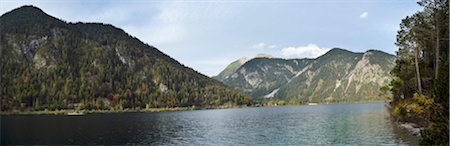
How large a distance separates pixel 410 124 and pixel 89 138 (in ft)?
211

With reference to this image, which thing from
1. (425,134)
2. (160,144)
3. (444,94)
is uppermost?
(444,94)

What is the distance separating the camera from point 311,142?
63.0m

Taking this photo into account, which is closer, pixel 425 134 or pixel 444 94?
pixel 425 134

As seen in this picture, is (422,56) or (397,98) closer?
(422,56)

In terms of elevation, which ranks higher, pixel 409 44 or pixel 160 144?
pixel 409 44

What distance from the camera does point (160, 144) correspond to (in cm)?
6788

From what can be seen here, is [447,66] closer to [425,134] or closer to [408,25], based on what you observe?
[425,134]

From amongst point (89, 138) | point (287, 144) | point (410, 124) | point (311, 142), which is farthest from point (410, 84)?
point (89, 138)

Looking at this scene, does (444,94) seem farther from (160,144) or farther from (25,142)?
(25,142)

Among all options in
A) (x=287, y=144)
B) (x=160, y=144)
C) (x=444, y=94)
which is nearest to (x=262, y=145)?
(x=287, y=144)

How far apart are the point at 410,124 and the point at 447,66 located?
137 ft

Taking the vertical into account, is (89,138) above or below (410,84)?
below

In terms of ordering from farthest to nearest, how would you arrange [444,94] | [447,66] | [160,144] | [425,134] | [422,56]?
[422,56] < [160,144] < [447,66] < [444,94] < [425,134]

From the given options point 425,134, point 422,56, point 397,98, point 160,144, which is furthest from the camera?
point 397,98
